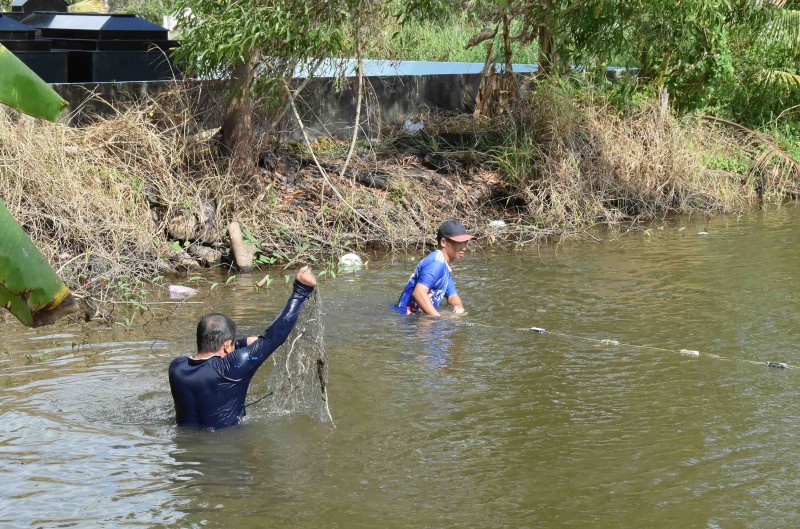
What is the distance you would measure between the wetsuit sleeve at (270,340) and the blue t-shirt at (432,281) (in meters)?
3.19

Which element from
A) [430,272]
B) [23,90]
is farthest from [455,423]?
[23,90]

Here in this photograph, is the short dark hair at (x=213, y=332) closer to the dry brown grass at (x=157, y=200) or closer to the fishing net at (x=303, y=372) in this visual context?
the fishing net at (x=303, y=372)

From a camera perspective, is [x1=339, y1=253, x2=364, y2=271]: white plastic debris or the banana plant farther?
[x1=339, y1=253, x2=364, y2=271]: white plastic debris

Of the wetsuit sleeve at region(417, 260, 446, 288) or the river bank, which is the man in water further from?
the river bank

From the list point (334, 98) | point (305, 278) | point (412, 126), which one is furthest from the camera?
point (412, 126)

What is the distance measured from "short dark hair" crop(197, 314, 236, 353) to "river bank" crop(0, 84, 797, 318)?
3.88 metres

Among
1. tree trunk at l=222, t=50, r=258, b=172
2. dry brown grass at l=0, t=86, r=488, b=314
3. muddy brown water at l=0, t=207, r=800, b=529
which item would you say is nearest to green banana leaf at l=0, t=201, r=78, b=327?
muddy brown water at l=0, t=207, r=800, b=529

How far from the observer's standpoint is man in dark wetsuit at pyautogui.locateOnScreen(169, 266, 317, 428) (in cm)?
657

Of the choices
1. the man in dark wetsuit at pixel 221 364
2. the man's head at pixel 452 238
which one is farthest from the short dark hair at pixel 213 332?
the man's head at pixel 452 238

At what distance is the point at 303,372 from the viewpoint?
752 centimetres

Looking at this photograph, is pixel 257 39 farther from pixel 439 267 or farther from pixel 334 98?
pixel 439 267

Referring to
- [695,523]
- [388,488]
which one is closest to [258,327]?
[388,488]

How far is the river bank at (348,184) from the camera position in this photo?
12133 millimetres

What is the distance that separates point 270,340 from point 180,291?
5.10 metres
